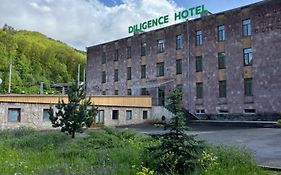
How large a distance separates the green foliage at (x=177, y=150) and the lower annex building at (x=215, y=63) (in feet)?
79.6

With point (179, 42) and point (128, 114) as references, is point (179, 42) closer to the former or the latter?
point (179, 42)

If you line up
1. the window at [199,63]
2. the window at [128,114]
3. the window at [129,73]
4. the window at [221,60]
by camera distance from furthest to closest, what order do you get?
the window at [129,73] → the window at [199,63] → the window at [128,114] → the window at [221,60]

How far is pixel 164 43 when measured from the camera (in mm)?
40219

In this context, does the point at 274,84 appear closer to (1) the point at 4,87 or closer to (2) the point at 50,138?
(2) the point at 50,138

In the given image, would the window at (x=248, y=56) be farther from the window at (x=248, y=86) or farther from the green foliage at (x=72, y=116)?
the green foliage at (x=72, y=116)

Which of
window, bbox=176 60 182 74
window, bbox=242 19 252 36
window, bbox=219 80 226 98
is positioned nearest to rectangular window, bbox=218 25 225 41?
window, bbox=242 19 252 36

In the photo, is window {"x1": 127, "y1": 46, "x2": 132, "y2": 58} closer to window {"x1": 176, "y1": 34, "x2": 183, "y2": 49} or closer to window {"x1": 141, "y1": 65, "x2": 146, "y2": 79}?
window {"x1": 141, "y1": 65, "x2": 146, "y2": 79}

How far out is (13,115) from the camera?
26.8 m

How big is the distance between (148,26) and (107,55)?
27.2ft

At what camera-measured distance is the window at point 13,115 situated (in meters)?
26.6

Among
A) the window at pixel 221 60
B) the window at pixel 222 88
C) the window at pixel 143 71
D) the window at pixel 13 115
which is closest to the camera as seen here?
the window at pixel 13 115

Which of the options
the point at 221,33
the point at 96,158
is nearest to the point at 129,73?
the point at 221,33

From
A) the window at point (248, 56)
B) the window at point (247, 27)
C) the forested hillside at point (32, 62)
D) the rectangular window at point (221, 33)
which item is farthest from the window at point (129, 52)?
the forested hillside at point (32, 62)

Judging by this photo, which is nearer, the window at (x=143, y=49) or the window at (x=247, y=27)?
the window at (x=247, y=27)
